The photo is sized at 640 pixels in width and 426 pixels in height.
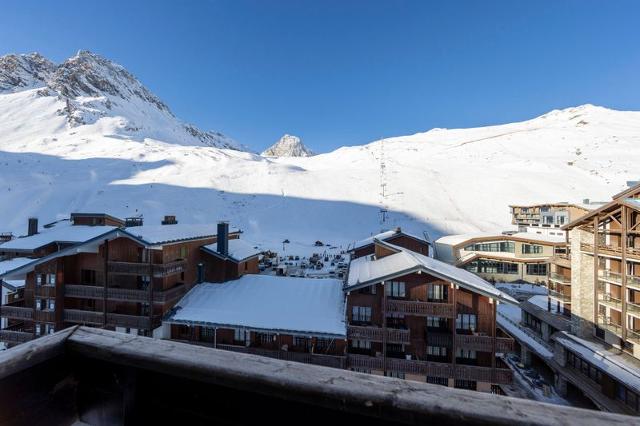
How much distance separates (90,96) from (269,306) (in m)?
188

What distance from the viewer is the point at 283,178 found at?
8988cm

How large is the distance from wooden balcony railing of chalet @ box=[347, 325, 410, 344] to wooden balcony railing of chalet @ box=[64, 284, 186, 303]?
1196cm

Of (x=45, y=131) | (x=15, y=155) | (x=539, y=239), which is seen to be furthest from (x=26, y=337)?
(x=45, y=131)

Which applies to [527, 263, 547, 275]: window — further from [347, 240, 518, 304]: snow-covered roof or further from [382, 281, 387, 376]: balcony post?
[382, 281, 387, 376]: balcony post

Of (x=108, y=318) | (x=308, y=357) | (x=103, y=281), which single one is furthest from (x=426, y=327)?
(x=103, y=281)

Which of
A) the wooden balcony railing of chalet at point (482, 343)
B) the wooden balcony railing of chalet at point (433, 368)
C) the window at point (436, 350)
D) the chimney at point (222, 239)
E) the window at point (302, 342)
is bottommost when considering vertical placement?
the wooden balcony railing of chalet at point (433, 368)

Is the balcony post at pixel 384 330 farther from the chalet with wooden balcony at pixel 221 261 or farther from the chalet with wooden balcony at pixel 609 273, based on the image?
the chalet with wooden balcony at pixel 609 273

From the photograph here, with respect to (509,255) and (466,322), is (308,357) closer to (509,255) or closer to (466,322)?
(466,322)

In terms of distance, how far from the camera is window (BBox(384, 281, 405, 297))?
19.3 metres

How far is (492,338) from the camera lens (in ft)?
58.6

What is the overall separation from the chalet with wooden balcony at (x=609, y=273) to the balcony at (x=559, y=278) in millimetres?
963

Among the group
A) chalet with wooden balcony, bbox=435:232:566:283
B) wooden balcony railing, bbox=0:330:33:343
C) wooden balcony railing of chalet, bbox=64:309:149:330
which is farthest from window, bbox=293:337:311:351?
chalet with wooden balcony, bbox=435:232:566:283

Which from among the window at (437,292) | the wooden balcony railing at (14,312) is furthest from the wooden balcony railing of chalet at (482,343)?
the wooden balcony railing at (14,312)

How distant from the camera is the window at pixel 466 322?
18562 mm
